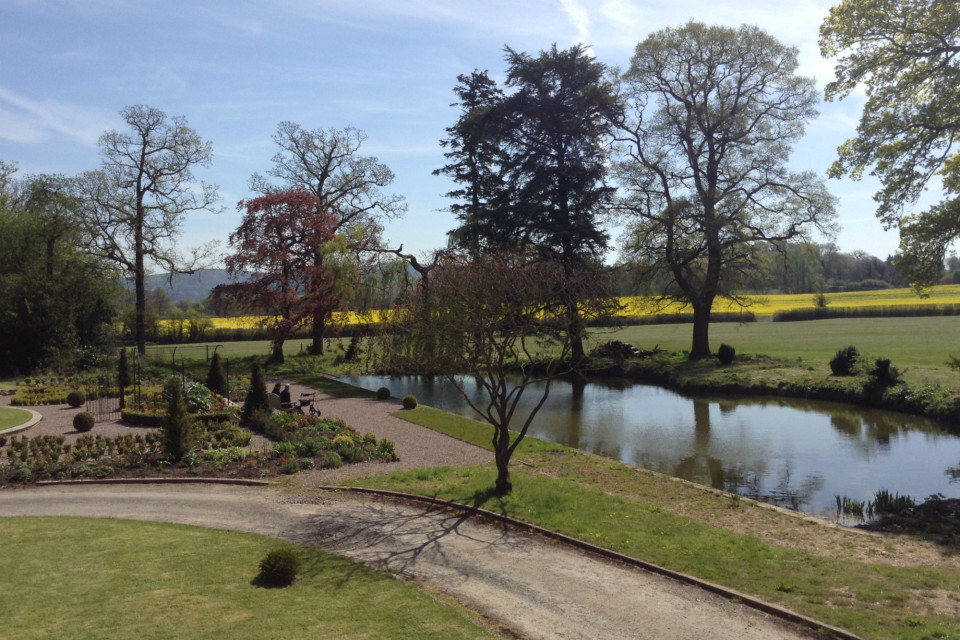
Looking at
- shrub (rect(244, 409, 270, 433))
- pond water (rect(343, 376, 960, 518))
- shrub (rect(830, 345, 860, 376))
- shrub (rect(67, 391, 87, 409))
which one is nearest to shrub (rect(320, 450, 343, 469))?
shrub (rect(244, 409, 270, 433))

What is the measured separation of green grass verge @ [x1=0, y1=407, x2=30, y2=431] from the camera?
917 inches

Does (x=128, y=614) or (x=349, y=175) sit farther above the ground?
(x=349, y=175)

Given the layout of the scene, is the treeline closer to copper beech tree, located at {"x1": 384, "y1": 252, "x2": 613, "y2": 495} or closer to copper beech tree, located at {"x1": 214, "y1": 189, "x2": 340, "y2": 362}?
copper beech tree, located at {"x1": 214, "y1": 189, "x2": 340, "y2": 362}

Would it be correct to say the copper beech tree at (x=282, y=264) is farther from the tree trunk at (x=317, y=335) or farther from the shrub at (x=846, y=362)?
the shrub at (x=846, y=362)

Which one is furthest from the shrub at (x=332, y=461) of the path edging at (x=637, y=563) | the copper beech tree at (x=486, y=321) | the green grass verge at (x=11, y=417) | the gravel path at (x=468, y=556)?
the green grass verge at (x=11, y=417)

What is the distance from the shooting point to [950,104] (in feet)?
60.3

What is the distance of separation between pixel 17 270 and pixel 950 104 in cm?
5069

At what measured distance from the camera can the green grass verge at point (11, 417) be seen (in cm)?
2330

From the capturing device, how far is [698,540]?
39.2 ft

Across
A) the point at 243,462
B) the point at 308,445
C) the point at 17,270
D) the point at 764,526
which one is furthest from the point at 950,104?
the point at 17,270

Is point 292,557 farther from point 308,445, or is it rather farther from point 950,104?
point 950,104

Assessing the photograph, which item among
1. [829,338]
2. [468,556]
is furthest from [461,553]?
[829,338]

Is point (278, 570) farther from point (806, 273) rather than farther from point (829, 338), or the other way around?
point (806, 273)

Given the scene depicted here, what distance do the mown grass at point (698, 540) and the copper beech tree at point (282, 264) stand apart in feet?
86.7
